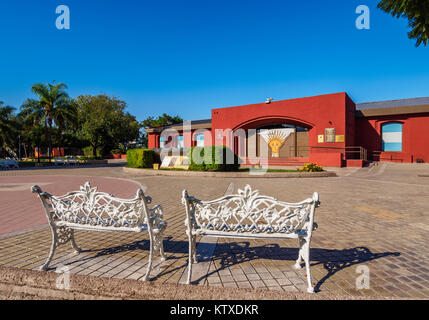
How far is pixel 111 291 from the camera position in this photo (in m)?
2.20

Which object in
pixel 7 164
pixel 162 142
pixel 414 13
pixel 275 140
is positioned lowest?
pixel 7 164

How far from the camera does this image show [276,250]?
3295 millimetres

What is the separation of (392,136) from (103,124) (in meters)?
32.7

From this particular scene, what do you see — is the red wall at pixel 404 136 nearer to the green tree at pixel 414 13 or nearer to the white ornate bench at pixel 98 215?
the green tree at pixel 414 13

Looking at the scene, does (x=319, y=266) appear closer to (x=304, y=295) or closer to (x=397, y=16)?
(x=304, y=295)

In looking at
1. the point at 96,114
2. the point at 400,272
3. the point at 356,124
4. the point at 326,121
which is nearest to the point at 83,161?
the point at 96,114

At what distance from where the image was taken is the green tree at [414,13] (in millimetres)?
8305

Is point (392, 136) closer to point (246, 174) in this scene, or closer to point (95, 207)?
point (246, 174)

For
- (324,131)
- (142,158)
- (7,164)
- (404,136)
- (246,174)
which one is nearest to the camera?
(246,174)

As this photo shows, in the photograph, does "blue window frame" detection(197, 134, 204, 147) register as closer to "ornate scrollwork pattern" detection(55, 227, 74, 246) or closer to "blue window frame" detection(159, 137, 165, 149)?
"blue window frame" detection(159, 137, 165, 149)

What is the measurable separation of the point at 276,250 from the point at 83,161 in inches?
1244

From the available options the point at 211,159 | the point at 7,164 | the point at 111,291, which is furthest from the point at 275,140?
the point at 7,164

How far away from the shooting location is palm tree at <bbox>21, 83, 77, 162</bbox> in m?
27.9
